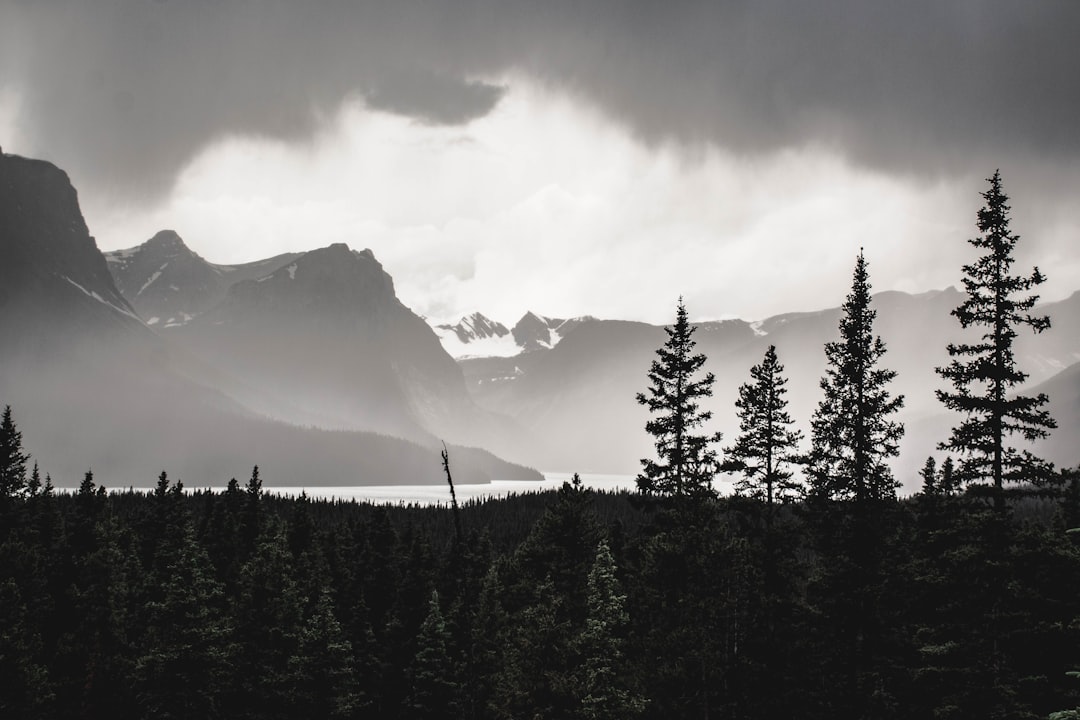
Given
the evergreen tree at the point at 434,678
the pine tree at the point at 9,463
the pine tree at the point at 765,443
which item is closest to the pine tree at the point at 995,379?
the pine tree at the point at 765,443

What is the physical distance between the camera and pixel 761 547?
30.2m

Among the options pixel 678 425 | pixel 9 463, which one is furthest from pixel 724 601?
pixel 9 463

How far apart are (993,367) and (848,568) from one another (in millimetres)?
8645

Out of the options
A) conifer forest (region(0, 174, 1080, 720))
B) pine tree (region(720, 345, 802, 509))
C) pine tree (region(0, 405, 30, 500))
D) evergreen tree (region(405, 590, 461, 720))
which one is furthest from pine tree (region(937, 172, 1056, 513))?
pine tree (region(0, 405, 30, 500))

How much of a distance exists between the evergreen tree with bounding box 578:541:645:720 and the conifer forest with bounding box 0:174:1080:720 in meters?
0.09

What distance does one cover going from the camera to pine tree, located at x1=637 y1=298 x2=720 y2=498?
32.1 meters

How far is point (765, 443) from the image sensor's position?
31859mm

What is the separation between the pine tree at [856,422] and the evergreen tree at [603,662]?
8.67m

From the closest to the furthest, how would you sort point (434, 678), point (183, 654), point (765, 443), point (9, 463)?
point (765, 443)
point (183, 654)
point (434, 678)
point (9, 463)

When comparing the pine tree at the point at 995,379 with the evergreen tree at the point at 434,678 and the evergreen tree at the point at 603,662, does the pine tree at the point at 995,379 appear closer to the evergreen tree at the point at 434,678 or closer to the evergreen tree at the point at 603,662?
the evergreen tree at the point at 603,662

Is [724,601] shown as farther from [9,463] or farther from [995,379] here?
[9,463]

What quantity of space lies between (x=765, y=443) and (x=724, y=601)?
7484 millimetres

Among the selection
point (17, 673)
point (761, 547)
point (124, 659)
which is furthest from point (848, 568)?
point (124, 659)

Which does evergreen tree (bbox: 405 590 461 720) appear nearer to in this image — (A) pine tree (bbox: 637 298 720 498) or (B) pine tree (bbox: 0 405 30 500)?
(A) pine tree (bbox: 637 298 720 498)
